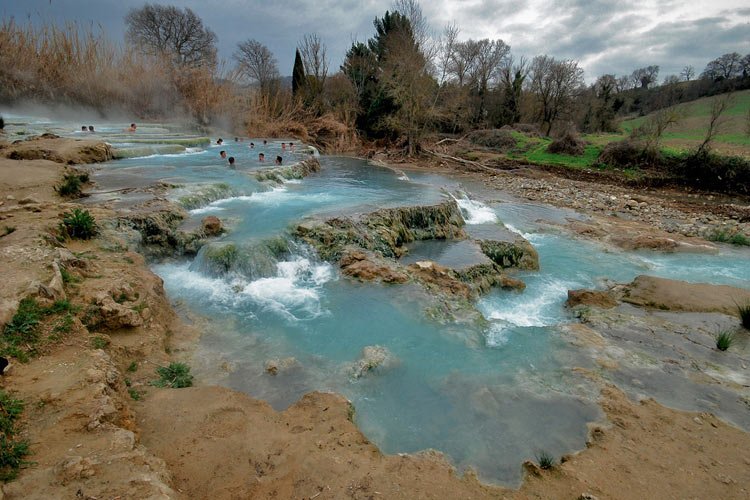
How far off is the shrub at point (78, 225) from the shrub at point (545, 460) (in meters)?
7.99

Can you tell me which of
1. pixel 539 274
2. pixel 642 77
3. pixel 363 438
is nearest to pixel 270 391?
pixel 363 438

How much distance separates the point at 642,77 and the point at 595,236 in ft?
172

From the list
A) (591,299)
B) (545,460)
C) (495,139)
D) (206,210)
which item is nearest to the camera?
(545,460)

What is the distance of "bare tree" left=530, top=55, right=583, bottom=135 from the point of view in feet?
108

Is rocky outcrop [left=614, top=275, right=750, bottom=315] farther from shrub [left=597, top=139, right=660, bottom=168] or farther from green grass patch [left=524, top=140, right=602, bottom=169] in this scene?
green grass patch [left=524, top=140, right=602, bottom=169]

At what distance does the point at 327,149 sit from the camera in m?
28.2

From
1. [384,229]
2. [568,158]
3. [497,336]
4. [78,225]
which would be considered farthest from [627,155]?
[78,225]

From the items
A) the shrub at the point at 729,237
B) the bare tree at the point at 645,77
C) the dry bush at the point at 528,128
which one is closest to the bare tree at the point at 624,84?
the bare tree at the point at 645,77

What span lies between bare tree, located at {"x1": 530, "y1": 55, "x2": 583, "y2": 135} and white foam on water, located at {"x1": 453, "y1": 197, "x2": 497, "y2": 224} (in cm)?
2500

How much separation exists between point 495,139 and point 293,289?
27.5m

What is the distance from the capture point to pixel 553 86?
3425 centimetres

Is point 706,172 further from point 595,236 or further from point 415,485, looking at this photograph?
point 415,485

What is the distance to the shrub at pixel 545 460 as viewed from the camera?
374cm

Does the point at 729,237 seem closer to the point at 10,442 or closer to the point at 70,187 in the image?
the point at 10,442
